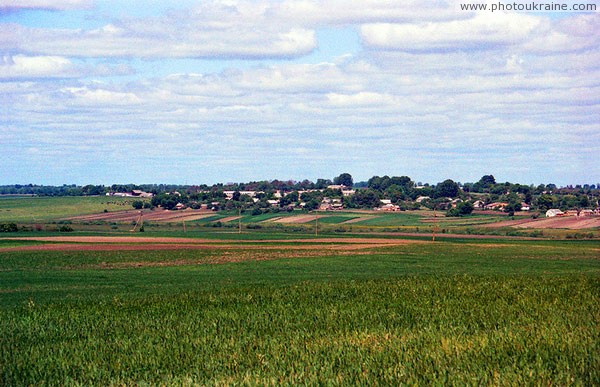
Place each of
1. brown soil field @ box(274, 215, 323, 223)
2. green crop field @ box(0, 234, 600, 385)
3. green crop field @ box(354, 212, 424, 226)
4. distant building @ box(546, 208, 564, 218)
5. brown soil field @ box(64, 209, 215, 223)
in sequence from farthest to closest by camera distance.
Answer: brown soil field @ box(64, 209, 215, 223) → brown soil field @ box(274, 215, 323, 223) → distant building @ box(546, 208, 564, 218) → green crop field @ box(354, 212, 424, 226) → green crop field @ box(0, 234, 600, 385)

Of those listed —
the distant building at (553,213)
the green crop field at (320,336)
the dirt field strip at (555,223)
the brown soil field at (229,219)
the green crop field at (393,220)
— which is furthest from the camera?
the brown soil field at (229,219)

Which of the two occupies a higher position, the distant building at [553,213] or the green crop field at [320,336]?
the green crop field at [320,336]

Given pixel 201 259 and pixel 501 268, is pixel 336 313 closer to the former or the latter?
pixel 501 268

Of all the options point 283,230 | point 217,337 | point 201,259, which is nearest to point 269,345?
point 217,337

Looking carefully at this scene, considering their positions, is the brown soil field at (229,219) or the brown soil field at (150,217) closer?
the brown soil field at (229,219)

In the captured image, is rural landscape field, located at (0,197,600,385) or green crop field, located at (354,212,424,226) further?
green crop field, located at (354,212,424,226)

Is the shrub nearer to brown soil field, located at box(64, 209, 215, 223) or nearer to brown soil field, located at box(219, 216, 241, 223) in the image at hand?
brown soil field, located at box(64, 209, 215, 223)

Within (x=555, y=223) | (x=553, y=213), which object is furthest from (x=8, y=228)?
(x=553, y=213)

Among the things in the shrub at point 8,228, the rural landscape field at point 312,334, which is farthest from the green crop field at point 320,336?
the shrub at point 8,228

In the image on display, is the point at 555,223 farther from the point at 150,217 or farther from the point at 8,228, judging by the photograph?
the point at 8,228

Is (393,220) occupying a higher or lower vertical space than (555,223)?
lower

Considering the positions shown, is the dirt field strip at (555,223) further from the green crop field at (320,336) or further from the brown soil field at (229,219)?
the green crop field at (320,336)

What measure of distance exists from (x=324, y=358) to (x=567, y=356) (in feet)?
16.9

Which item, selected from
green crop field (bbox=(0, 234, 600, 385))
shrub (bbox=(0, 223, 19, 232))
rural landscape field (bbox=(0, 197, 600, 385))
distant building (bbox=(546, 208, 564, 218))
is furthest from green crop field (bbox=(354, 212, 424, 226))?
green crop field (bbox=(0, 234, 600, 385))
